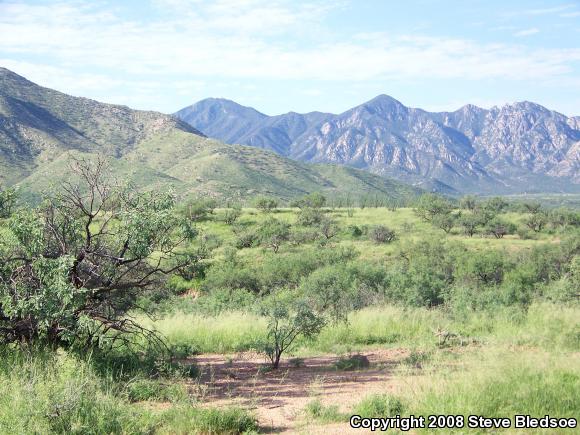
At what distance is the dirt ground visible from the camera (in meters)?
6.34

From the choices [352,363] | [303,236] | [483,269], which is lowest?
[483,269]

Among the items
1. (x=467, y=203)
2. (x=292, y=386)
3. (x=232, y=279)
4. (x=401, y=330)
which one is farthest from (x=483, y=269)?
(x=467, y=203)

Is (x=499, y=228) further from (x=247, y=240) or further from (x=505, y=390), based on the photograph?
(x=505, y=390)

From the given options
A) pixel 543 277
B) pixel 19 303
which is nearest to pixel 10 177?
pixel 543 277

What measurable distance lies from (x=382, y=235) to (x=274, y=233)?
9.75 meters

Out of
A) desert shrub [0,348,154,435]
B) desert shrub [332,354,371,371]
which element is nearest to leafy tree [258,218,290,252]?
desert shrub [332,354,371,371]

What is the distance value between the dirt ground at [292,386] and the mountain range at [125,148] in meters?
92.7

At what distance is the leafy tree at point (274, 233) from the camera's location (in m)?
43.0

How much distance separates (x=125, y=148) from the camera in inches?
5925

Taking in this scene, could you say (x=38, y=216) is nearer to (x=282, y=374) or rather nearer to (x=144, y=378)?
(x=144, y=378)

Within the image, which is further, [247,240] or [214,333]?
[247,240]

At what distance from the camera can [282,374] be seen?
8.75 meters

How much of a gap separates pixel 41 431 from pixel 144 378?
2267mm

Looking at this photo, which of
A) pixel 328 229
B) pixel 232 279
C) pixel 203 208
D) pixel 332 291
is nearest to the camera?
pixel 332 291
